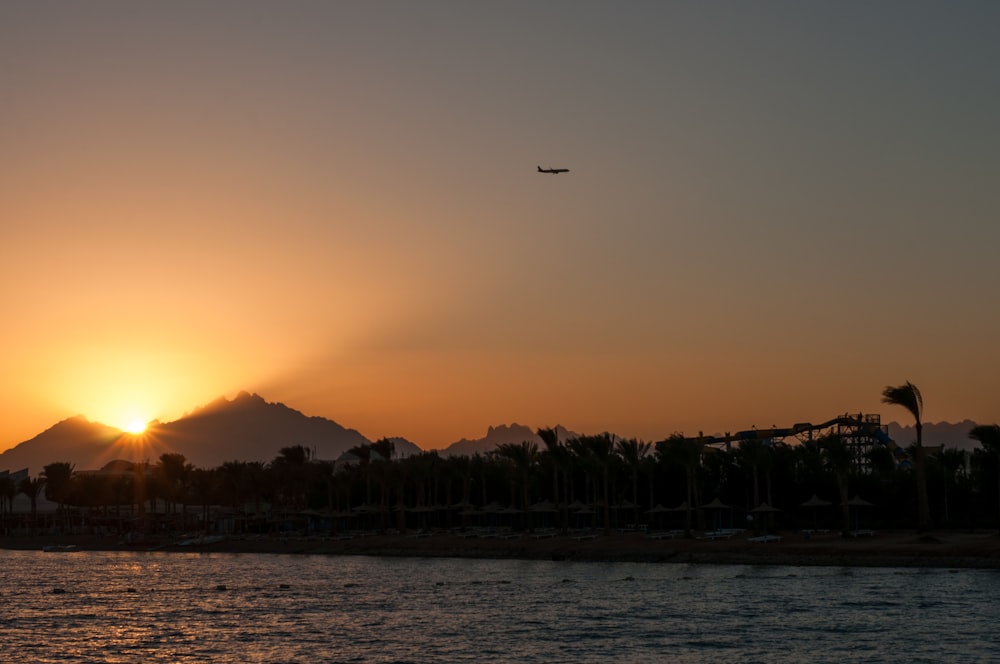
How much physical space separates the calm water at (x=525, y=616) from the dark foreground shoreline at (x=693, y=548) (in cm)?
283

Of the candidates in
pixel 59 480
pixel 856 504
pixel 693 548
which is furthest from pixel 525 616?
pixel 59 480

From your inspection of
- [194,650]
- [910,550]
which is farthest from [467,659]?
[910,550]

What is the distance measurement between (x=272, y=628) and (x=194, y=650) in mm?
7341

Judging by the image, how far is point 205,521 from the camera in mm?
173500

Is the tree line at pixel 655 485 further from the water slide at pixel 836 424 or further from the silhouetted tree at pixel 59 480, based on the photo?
the silhouetted tree at pixel 59 480

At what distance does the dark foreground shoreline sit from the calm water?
9.30 ft

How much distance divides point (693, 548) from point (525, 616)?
34.9 meters

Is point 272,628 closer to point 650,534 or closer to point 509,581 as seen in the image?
point 509,581

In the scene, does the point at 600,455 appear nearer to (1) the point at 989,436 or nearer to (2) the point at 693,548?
(2) the point at 693,548

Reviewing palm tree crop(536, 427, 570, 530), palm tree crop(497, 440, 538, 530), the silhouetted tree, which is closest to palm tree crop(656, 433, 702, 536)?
palm tree crop(536, 427, 570, 530)

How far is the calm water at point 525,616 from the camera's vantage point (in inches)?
1783

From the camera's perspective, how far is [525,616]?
5656 cm

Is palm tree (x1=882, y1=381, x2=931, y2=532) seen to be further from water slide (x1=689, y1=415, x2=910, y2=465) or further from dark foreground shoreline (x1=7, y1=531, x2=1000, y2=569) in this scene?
water slide (x1=689, y1=415, x2=910, y2=465)

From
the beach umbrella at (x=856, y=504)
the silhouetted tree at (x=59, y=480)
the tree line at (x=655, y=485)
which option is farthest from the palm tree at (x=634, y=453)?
the silhouetted tree at (x=59, y=480)
